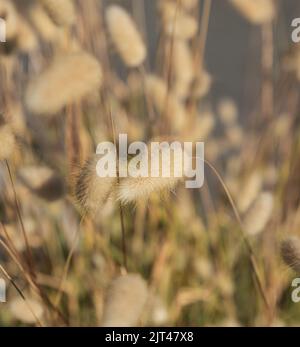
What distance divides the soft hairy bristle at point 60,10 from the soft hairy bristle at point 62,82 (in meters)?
0.05

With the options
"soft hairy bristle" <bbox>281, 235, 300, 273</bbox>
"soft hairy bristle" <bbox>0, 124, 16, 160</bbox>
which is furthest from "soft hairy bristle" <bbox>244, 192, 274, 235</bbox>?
"soft hairy bristle" <bbox>0, 124, 16, 160</bbox>

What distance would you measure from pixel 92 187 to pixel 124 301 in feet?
0.36

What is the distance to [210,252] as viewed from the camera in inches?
40.6

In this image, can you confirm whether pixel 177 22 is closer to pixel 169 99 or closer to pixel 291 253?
pixel 169 99

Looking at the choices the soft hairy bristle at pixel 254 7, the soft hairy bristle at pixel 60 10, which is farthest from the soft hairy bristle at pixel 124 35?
→ the soft hairy bristle at pixel 254 7

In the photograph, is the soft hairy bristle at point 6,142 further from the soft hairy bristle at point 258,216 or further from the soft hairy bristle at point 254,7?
the soft hairy bristle at point 254,7

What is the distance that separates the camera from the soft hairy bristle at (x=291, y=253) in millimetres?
609

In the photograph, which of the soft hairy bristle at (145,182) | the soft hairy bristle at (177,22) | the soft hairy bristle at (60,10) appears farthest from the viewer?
the soft hairy bristle at (177,22)

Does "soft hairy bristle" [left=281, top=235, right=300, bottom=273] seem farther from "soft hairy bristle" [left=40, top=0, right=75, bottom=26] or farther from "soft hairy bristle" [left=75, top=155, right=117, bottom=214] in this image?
"soft hairy bristle" [left=40, top=0, right=75, bottom=26]

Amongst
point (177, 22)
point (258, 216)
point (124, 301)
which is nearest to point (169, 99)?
point (177, 22)

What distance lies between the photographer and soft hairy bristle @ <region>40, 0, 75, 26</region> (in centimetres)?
65
